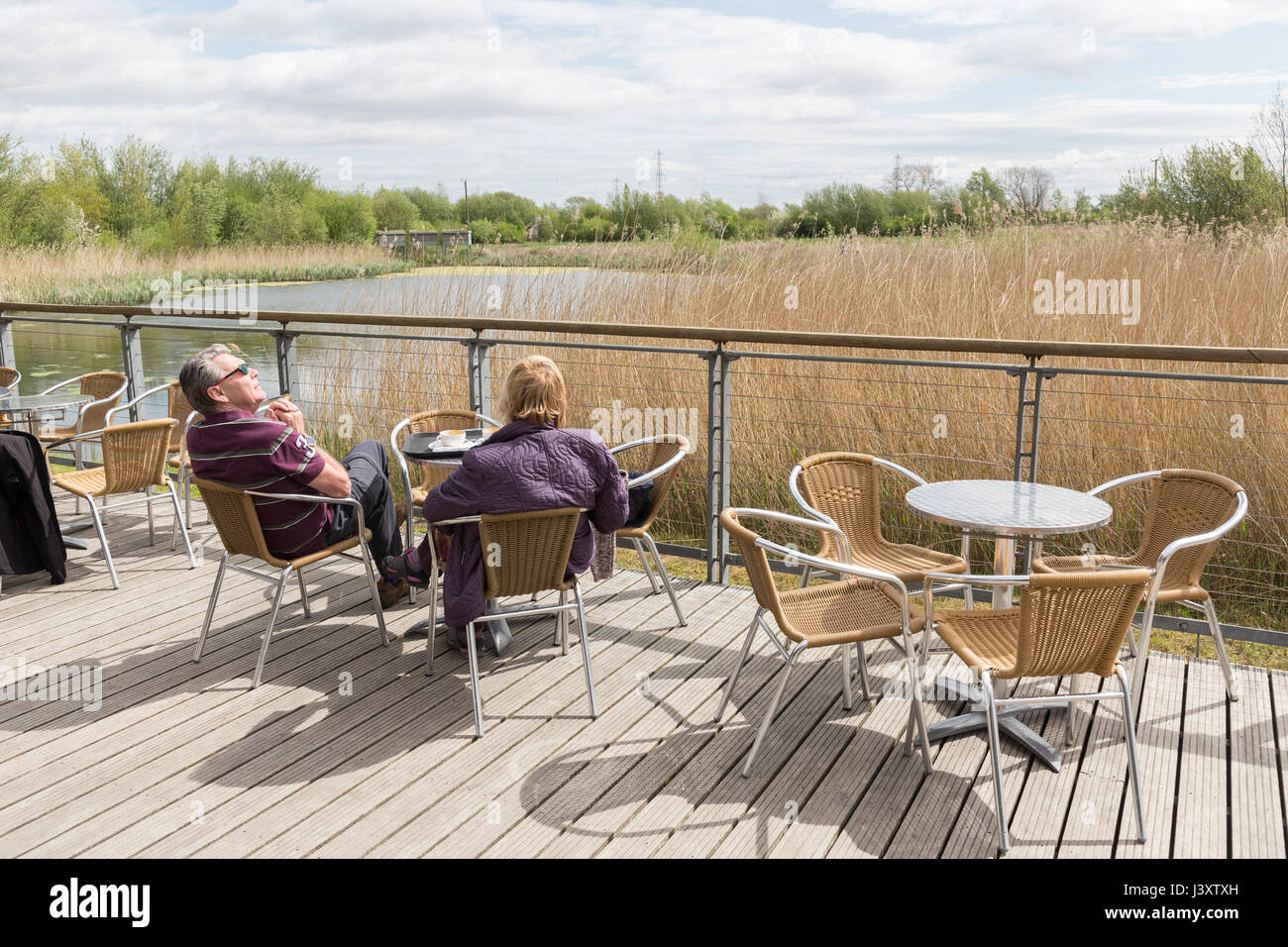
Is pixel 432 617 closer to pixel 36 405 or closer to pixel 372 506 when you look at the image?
pixel 372 506

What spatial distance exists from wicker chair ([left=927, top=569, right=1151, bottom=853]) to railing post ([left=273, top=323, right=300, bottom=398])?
4370 millimetres

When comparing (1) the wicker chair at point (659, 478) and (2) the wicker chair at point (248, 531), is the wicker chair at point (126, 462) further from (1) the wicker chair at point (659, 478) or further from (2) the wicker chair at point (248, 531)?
(1) the wicker chair at point (659, 478)

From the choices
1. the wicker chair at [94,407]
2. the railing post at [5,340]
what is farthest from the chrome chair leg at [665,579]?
the railing post at [5,340]

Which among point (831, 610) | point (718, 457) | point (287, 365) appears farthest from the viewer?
point (287, 365)

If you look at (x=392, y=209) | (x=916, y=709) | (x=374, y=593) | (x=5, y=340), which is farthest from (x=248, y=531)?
(x=392, y=209)

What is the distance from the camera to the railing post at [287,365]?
5.53m

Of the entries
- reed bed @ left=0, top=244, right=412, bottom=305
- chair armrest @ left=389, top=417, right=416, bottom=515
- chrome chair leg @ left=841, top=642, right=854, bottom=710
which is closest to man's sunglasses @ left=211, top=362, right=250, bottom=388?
chair armrest @ left=389, top=417, right=416, bottom=515

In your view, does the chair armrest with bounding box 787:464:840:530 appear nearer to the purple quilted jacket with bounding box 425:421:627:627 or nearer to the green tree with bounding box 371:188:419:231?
the purple quilted jacket with bounding box 425:421:627:627

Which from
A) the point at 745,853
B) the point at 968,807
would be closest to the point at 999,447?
the point at 968,807

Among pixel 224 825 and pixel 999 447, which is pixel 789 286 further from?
pixel 224 825

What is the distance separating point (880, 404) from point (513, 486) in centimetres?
263

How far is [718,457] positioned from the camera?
14.0ft

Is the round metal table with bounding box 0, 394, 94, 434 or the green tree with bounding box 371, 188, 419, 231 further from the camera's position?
the green tree with bounding box 371, 188, 419, 231

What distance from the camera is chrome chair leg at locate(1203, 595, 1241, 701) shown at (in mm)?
2920
